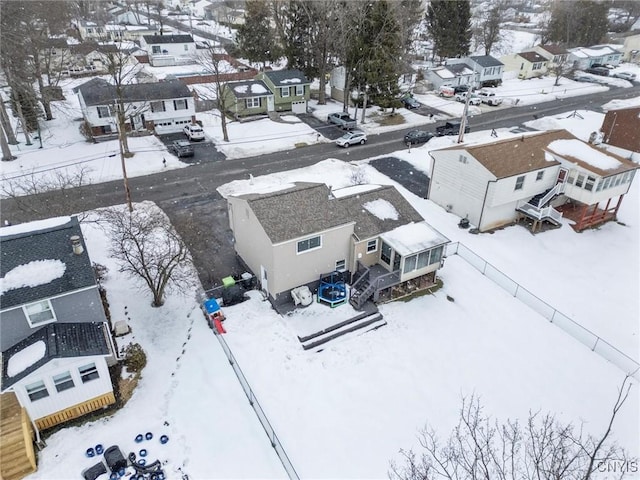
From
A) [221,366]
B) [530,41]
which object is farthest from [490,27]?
[221,366]

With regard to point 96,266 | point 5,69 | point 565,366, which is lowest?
point 565,366

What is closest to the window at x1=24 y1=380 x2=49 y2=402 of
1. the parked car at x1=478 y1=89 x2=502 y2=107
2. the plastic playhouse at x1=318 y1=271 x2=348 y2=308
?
the plastic playhouse at x1=318 y1=271 x2=348 y2=308

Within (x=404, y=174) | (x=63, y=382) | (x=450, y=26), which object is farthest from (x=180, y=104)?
(x=450, y=26)

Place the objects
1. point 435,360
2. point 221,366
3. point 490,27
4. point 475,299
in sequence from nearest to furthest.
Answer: point 221,366, point 435,360, point 475,299, point 490,27

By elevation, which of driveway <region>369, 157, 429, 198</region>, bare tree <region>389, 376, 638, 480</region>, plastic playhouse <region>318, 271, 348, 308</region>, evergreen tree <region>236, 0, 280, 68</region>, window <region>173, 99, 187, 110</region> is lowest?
bare tree <region>389, 376, 638, 480</region>

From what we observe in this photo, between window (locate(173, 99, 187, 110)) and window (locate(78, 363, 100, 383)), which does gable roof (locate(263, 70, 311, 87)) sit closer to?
window (locate(173, 99, 187, 110))

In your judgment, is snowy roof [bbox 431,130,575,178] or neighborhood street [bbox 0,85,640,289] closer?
neighborhood street [bbox 0,85,640,289]

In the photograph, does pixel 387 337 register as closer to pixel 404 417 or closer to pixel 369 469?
pixel 404 417
